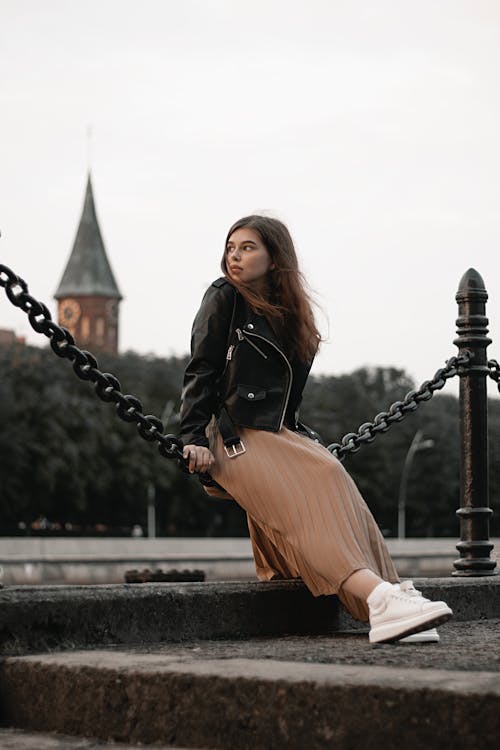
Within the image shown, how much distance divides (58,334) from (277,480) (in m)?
0.89

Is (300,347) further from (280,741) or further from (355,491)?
(280,741)

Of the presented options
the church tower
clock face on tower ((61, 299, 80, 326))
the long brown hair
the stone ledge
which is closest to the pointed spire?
the church tower

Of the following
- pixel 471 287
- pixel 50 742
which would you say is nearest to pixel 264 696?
pixel 50 742

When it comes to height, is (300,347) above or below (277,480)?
above

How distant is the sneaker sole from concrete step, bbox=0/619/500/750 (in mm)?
92

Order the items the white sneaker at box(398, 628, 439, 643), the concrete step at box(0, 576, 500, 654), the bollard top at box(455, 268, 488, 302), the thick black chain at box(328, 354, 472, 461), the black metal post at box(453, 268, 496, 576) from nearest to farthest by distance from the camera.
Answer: the concrete step at box(0, 576, 500, 654)
the white sneaker at box(398, 628, 439, 643)
the thick black chain at box(328, 354, 472, 461)
the black metal post at box(453, 268, 496, 576)
the bollard top at box(455, 268, 488, 302)

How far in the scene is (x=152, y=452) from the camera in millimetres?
59906

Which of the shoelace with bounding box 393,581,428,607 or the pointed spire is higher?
the pointed spire

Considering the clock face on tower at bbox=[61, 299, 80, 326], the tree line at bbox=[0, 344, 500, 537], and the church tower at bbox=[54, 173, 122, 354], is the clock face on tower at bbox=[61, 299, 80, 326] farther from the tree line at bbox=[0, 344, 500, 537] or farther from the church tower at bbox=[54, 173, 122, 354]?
the tree line at bbox=[0, 344, 500, 537]

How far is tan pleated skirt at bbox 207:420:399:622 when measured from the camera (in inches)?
177

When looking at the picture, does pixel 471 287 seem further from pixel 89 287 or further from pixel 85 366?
pixel 89 287

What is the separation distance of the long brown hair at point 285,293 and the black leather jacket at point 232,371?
0.09 m

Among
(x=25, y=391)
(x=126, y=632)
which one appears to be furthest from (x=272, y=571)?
(x=25, y=391)

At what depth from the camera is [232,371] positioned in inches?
190
